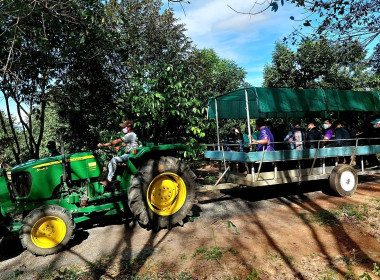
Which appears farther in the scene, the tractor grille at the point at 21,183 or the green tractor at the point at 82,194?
the tractor grille at the point at 21,183

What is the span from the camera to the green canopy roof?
6.05 meters

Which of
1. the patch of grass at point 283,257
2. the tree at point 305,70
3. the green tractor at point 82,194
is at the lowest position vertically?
the patch of grass at point 283,257

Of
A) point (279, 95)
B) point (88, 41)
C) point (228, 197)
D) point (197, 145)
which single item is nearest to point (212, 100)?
point (197, 145)

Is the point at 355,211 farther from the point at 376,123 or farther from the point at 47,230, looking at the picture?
the point at 47,230

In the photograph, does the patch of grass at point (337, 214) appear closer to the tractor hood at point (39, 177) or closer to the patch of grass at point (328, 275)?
the patch of grass at point (328, 275)

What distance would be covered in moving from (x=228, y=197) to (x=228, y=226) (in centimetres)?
208

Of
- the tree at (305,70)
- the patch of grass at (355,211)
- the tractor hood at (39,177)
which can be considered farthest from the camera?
the tree at (305,70)

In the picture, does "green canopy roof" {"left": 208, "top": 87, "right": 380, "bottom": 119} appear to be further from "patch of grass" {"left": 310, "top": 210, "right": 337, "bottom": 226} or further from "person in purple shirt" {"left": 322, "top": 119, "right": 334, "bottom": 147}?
"patch of grass" {"left": 310, "top": 210, "right": 337, "bottom": 226}

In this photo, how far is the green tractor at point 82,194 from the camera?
414 centimetres

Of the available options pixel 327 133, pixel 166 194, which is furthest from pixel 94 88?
pixel 327 133

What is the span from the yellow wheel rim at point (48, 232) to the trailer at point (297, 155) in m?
2.72

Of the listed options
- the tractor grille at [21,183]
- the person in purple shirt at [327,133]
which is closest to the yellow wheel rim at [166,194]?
the tractor grille at [21,183]

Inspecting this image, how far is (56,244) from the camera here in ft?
13.7

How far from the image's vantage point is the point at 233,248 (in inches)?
158
